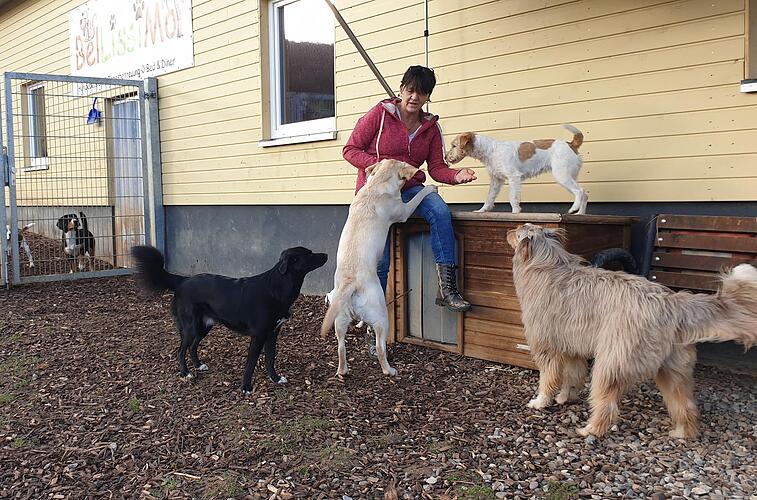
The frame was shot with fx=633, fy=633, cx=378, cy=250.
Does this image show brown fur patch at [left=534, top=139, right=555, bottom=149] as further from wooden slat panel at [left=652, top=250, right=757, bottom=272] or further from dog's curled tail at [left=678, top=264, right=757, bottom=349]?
dog's curled tail at [left=678, top=264, right=757, bottom=349]

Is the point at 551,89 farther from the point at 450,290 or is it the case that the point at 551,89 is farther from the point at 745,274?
the point at 745,274

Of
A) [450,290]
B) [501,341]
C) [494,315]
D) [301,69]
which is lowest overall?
[501,341]

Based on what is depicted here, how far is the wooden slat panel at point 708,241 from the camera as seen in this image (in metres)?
3.75

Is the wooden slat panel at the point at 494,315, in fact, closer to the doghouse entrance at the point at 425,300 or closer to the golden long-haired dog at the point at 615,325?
the doghouse entrance at the point at 425,300

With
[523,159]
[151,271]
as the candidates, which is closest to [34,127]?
[151,271]

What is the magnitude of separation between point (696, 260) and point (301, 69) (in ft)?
16.3

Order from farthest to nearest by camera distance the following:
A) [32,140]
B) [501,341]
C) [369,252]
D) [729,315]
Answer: [32,140] → [501,341] → [369,252] → [729,315]

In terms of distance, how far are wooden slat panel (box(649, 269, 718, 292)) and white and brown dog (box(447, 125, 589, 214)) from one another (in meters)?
0.65

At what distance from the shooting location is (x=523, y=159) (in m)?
4.45

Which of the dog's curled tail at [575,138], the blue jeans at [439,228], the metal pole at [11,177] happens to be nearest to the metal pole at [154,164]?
the metal pole at [11,177]

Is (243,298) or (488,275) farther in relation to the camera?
(488,275)

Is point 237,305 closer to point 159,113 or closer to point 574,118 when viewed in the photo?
point 574,118

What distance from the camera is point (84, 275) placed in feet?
27.3

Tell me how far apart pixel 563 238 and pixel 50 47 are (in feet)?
37.4
